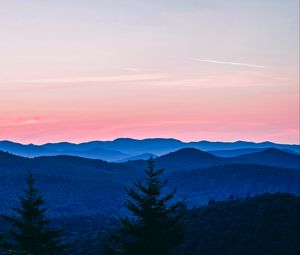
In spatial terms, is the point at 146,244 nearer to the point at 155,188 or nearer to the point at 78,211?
the point at 155,188

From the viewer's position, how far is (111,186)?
154 m

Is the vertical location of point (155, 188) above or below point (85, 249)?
above

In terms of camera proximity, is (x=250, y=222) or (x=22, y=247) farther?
(x=250, y=222)

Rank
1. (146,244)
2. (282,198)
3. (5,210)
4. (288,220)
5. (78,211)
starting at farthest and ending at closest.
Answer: (78,211)
(5,210)
(282,198)
(288,220)
(146,244)

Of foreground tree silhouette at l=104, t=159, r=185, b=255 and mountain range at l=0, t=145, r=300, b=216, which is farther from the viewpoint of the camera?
mountain range at l=0, t=145, r=300, b=216

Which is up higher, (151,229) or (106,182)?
(106,182)

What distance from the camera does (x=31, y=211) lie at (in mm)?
23844

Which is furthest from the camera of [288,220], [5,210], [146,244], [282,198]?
[5,210]

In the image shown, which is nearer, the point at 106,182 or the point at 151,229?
the point at 151,229

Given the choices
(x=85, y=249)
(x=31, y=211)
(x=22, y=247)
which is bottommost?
(x=85, y=249)

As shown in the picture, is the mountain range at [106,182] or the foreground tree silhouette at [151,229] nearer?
the foreground tree silhouette at [151,229]

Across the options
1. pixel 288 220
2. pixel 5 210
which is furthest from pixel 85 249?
pixel 5 210

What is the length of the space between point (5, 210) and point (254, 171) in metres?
81.3

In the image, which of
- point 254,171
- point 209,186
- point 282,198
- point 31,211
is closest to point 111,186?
point 209,186
